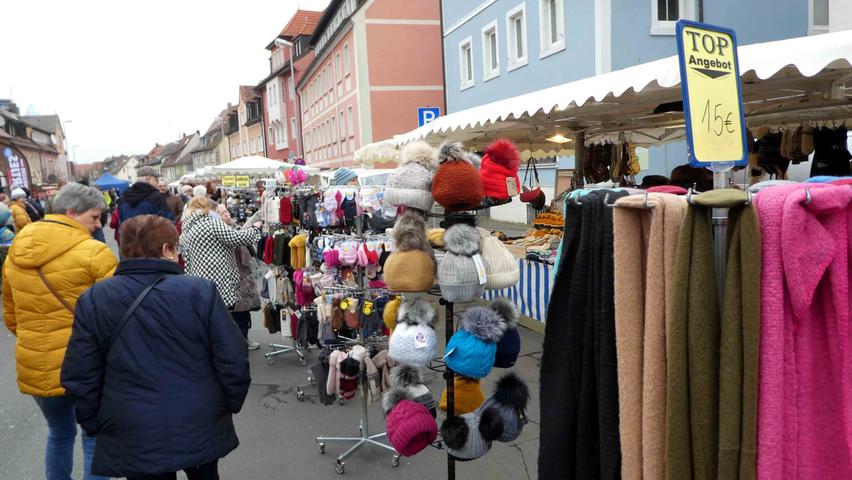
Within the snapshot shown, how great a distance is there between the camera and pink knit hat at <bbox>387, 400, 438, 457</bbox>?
102 inches

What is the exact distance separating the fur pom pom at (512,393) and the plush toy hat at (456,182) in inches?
33.7

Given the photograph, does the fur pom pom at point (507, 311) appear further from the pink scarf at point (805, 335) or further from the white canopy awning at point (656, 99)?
the white canopy awning at point (656, 99)

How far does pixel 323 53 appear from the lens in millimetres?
31172

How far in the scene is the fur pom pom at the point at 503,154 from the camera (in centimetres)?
280

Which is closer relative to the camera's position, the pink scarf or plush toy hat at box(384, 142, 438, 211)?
the pink scarf

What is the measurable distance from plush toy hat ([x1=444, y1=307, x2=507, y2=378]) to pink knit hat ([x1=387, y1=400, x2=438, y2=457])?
0.31 m

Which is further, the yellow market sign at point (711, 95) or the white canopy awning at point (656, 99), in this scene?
the white canopy awning at point (656, 99)

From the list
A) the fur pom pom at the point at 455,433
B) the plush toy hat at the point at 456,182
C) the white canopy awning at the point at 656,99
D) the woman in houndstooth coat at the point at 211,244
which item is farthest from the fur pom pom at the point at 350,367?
the white canopy awning at the point at 656,99

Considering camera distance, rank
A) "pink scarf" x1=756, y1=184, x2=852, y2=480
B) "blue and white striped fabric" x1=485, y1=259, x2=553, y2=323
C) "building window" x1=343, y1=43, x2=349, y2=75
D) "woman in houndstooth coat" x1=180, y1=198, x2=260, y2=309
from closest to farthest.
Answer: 1. "pink scarf" x1=756, y1=184, x2=852, y2=480
2. "woman in houndstooth coat" x1=180, y1=198, x2=260, y2=309
3. "blue and white striped fabric" x1=485, y1=259, x2=553, y2=323
4. "building window" x1=343, y1=43, x2=349, y2=75

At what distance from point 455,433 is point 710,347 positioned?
154cm

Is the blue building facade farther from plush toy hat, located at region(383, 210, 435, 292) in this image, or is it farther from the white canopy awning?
plush toy hat, located at region(383, 210, 435, 292)

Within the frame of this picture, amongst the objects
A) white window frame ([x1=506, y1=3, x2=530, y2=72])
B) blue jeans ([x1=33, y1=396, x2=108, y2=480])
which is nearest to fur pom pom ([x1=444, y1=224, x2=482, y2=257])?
Result: blue jeans ([x1=33, y1=396, x2=108, y2=480])

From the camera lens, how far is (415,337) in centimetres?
262

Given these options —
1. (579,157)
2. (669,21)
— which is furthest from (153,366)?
(669,21)
